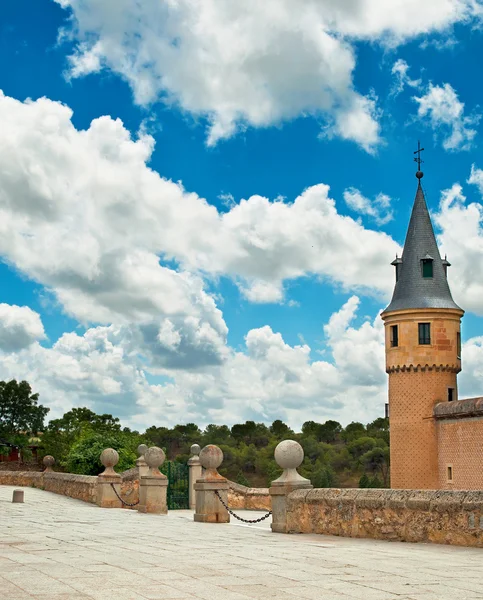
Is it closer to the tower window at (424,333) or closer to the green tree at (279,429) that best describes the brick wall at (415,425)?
the tower window at (424,333)

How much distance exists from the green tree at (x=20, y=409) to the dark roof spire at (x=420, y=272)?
44.4m

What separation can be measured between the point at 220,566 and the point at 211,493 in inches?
302

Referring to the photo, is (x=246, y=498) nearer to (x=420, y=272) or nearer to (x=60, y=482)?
(x=60, y=482)

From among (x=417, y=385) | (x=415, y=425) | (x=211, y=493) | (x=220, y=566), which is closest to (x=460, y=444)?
(x=415, y=425)

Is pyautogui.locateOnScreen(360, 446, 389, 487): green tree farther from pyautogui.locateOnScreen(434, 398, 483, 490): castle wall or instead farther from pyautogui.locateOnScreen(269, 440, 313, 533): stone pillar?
pyautogui.locateOnScreen(269, 440, 313, 533): stone pillar

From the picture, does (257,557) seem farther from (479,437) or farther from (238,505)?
(479,437)

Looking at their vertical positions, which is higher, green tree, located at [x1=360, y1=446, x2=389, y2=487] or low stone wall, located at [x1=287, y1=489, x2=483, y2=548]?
green tree, located at [x1=360, y1=446, x2=389, y2=487]

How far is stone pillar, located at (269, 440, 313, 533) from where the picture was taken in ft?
45.1

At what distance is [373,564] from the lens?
891 cm

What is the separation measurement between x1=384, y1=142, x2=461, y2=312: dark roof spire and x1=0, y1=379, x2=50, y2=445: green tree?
146ft

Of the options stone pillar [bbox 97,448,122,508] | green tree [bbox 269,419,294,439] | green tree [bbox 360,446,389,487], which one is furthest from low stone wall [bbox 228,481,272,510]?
green tree [bbox 269,419,294,439]

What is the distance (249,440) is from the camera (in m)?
117

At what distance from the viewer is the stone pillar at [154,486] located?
19125 millimetres

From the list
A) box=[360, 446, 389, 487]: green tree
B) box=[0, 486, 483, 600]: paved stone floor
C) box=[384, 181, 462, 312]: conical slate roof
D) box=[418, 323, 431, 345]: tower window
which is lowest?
box=[0, 486, 483, 600]: paved stone floor
